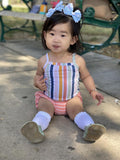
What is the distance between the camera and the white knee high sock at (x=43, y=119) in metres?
1.61

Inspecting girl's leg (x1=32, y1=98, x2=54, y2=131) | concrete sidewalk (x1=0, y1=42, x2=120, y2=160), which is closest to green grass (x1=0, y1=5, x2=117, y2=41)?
concrete sidewalk (x1=0, y1=42, x2=120, y2=160)

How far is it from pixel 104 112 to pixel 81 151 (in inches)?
23.8

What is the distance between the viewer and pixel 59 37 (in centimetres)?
171

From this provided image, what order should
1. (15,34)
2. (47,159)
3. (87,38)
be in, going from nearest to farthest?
(47,159)
(87,38)
(15,34)

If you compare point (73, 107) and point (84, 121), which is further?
point (73, 107)

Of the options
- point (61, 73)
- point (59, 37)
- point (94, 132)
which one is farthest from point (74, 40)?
point (94, 132)

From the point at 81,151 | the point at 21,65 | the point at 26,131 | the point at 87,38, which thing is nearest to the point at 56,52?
the point at 26,131

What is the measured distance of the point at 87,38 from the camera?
5.66 meters

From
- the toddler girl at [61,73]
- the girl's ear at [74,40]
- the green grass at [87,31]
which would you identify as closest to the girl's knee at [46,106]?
the toddler girl at [61,73]

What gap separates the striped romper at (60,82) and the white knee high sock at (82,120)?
182 mm

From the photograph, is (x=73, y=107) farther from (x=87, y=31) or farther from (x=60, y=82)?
(x=87, y=31)

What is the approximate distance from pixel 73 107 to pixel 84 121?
0.21m

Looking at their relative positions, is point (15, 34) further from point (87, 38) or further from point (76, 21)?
point (76, 21)

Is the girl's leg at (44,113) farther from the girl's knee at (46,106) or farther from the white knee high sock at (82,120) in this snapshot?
the white knee high sock at (82,120)
